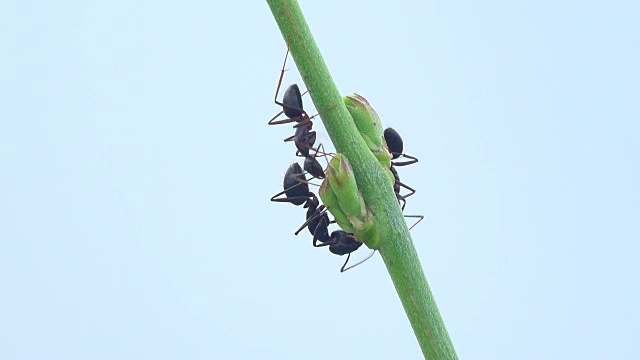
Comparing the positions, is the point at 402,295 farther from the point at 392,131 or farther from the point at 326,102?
the point at 392,131

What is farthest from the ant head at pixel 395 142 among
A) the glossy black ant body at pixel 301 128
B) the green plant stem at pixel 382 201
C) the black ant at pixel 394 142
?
the green plant stem at pixel 382 201

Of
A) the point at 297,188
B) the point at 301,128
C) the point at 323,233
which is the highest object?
the point at 301,128

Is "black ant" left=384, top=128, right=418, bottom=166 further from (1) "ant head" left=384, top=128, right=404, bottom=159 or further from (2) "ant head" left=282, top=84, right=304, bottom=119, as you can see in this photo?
(2) "ant head" left=282, top=84, right=304, bottom=119

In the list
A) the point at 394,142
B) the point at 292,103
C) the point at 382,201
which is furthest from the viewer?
the point at 394,142

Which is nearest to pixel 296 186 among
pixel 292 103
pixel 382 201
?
pixel 292 103

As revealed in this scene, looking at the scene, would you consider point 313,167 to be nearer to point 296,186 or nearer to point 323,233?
point 296,186

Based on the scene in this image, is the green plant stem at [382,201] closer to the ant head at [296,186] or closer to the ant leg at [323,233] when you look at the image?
the ant leg at [323,233]
